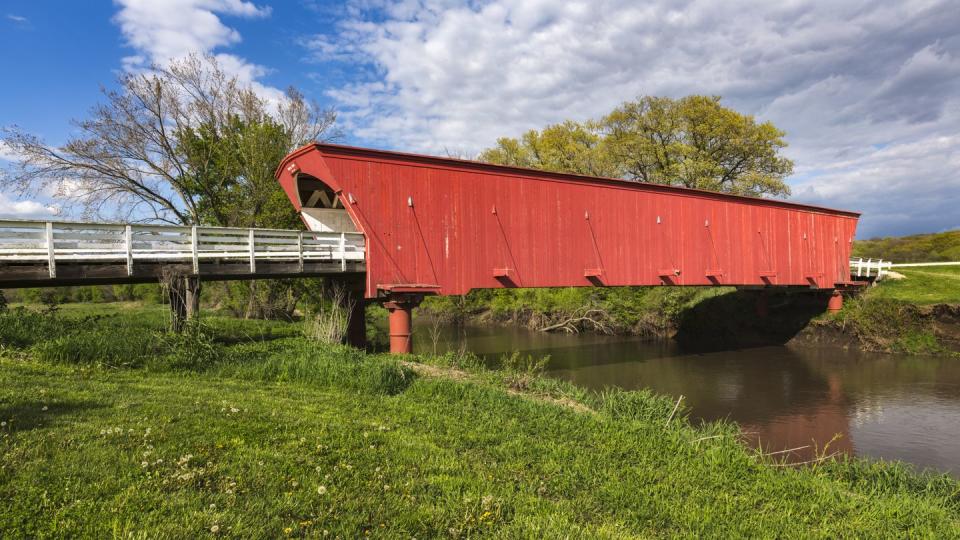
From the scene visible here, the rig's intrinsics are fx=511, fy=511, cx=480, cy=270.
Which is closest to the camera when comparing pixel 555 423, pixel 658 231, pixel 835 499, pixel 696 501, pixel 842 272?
pixel 696 501

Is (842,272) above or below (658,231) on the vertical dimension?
below

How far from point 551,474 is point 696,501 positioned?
4.58 ft

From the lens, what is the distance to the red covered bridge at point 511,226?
12.8 metres

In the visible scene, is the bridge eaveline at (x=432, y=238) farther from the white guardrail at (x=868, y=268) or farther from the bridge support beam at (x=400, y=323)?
the white guardrail at (x=868, y=268)

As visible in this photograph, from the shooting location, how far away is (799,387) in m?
14.7

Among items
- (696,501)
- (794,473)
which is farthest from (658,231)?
(696,501)

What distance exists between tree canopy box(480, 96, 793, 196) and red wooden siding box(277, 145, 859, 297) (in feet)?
36.2

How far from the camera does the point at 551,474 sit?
16.7 feet

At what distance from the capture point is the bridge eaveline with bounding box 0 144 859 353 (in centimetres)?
1004

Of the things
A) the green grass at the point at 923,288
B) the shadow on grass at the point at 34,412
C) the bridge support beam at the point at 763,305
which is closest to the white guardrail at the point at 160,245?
the shadow on grass at the point at 34,412

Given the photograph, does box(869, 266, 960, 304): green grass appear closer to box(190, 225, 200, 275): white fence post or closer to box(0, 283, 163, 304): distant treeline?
box(190, 225, 200, 275): white fence post

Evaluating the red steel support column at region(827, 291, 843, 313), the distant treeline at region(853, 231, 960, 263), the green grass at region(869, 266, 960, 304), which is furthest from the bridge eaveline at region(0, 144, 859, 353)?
the distant treeline at region(853, 231, 960, 263)

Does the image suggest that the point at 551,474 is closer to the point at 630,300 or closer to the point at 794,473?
the point at 794,473

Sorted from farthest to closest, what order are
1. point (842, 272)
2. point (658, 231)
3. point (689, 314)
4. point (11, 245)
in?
point (689, 314)
point (842, 272)
point (658, 231)
point (11, 245)
